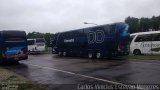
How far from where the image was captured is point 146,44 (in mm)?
27953

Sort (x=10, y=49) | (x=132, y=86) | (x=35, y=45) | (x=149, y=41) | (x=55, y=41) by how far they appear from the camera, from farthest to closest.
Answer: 1. (x=35, y=45)
2. (x=55, y=41)
3. (x=149, y=41)
4. (x=10, y=49)
5. (x=132, y=86)

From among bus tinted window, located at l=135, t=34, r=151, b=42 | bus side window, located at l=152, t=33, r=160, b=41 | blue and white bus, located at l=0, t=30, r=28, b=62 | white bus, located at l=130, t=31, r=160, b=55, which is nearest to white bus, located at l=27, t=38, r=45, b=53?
white bus, located at l=130, t=31, r=160, b=55

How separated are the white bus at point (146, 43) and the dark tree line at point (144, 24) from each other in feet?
177

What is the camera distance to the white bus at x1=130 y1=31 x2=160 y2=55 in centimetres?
2695

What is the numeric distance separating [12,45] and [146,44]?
14326 millimetres

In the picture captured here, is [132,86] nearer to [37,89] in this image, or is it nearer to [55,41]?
[37,89]

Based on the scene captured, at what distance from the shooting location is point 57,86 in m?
11.1

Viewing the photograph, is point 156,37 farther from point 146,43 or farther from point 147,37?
point 146,43

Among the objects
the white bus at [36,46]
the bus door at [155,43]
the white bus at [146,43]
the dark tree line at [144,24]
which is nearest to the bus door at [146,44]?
the white bus at [146,43]

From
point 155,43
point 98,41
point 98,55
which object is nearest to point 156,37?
point 155,43

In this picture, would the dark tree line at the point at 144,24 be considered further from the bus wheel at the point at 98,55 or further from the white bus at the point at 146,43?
the bus wheel at the point at 98,55

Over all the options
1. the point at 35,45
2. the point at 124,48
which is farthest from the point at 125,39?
the point at 35,45

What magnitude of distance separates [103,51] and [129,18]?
6800 centimetres

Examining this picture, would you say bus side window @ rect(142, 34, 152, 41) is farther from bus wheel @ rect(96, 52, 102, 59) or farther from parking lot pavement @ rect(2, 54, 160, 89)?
parking lot pavement @ rect(2, 54, 160, 89)
